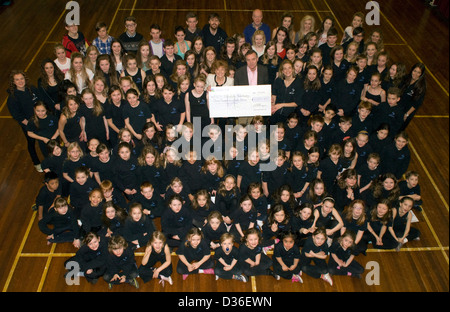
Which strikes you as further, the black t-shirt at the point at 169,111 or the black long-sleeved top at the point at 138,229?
the black t-shirt at the point at 169,111

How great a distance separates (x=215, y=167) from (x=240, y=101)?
1.44 metres

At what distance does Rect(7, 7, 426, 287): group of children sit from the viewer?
18.4 feet

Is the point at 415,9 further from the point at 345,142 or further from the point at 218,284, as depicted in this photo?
the point at 218,284

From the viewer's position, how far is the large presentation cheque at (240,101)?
656 cm

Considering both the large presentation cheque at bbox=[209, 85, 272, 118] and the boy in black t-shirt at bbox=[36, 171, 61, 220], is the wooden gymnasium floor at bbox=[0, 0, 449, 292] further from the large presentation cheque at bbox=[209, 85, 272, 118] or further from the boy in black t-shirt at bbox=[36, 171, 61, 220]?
the large presentation cheque at bbox=[209, 85, 272, 118]

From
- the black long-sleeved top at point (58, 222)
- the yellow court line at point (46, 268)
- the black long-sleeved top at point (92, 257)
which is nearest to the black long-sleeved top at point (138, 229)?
the black long-sleeved top at point (92, 257)

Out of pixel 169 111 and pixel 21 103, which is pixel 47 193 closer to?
pixel 21 103

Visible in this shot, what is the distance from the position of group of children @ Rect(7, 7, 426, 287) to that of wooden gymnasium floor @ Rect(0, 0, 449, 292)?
0.77ft

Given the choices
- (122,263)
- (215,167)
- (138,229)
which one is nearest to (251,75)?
(215,167)

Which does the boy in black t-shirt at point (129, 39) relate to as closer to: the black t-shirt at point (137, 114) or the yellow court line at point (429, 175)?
the black t-shirt at point (137, 114)

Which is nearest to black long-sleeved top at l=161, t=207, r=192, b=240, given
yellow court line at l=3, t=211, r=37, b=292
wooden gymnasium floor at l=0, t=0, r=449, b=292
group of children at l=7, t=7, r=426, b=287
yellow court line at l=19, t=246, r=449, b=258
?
group of children at l=7, t=7, r=426, b=287

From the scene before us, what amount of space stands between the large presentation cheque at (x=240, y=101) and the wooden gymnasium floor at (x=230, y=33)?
2.77 meters
